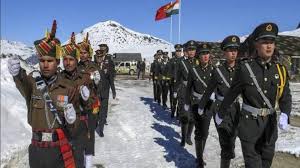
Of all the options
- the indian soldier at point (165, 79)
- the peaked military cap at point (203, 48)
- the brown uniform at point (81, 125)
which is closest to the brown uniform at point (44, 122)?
the brown uniform at point (81, 125)

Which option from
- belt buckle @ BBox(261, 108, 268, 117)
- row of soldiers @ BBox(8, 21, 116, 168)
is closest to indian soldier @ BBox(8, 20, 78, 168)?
row of soldiers @ BBox(8, 21, 116, 168)

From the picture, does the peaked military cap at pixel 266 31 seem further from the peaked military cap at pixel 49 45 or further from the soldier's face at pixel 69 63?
the soldier's face at pixel 69 63

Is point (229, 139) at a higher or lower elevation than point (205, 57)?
lower

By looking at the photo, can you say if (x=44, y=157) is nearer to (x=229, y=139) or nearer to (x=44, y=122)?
(x=44, y=122)

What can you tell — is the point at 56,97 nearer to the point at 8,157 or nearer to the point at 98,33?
the point at 8,157

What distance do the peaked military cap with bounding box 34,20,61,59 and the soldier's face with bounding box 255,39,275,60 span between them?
233cm

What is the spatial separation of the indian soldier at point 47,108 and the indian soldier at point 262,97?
2.15 meters

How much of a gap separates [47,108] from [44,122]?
0.47 feet

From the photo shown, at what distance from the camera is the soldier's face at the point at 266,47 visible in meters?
5.51

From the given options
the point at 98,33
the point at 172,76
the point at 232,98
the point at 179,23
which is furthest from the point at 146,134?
the point at 98,33

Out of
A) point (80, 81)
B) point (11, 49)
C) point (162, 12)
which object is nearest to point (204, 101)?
point (80, 81)

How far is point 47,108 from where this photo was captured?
4.72 metres

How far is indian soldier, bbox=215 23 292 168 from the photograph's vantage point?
219 inches

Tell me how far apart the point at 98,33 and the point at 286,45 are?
→ 8181 cm
